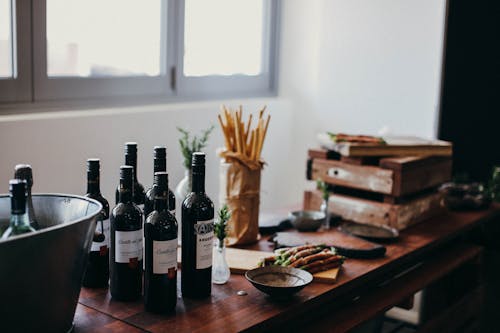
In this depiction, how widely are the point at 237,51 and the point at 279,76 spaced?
11.8 inches

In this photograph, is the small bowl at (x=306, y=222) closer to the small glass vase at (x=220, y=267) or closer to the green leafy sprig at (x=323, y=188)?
the green leafy sprig at (x=323, y=188)

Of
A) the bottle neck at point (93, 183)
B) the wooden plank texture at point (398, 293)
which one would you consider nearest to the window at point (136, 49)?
the bottle neck at point (93, 183)

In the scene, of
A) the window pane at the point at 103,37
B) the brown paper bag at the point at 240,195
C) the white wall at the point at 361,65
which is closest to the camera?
the brown paper bag at the point at 240,195

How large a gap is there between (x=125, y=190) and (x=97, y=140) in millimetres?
1187

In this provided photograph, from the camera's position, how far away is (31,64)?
271 centimetres

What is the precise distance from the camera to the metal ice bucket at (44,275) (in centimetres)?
134

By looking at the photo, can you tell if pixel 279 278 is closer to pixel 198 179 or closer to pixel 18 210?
pixel 198 179

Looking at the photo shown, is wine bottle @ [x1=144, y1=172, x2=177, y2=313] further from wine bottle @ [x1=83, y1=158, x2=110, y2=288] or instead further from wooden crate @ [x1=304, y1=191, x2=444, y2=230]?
wooden crate @ [x1=304, y1=191, x2=444, y2=230]

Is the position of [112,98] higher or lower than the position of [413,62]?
lower

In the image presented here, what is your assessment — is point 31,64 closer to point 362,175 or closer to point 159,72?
point 159,72

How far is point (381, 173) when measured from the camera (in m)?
2.57

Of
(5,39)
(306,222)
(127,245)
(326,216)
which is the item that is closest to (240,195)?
(306,222)

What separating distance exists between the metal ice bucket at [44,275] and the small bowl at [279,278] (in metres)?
0.48

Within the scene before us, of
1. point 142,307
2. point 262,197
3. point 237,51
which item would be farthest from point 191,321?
point 237,51
